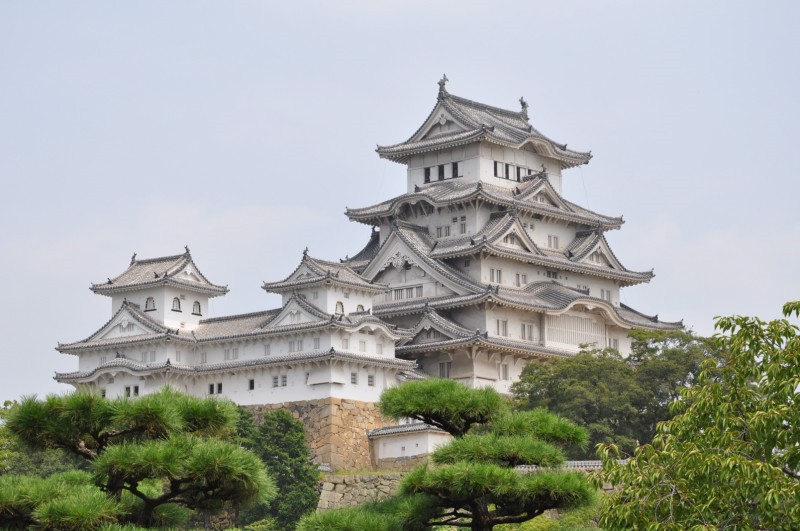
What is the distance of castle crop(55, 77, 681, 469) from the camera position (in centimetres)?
6131

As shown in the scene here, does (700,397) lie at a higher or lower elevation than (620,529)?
higher

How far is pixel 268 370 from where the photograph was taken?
6253 cm

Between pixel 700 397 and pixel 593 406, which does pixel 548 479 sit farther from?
pixel 593 406

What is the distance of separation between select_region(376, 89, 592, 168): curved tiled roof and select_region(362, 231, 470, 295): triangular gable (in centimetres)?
607

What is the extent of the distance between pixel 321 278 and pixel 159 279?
285 inches

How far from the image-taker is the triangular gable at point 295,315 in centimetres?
6158

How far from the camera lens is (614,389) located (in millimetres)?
58250

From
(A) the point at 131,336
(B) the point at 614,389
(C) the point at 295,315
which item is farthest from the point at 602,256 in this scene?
(A) the point at 131,336

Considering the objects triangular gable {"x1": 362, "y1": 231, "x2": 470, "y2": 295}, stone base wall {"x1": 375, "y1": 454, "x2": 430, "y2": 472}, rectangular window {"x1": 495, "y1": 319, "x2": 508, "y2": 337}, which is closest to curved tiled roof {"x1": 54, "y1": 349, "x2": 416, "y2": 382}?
stone base wall {"x1": 375, "y1": 454, "x2": 430, "y2": 472}

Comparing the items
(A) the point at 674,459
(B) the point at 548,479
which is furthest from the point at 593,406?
(A) the point at 674,459

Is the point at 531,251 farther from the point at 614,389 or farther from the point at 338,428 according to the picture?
the point at 338,428

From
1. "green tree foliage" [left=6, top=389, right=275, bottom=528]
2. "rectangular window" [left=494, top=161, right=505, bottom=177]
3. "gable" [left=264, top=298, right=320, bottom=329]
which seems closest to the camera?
"green tree foliage" [left=6, top=389, right=275, bottom=528]

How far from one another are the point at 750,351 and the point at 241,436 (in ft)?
107

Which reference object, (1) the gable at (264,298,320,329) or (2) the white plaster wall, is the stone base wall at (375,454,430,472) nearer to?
(2) the white plaster wall
